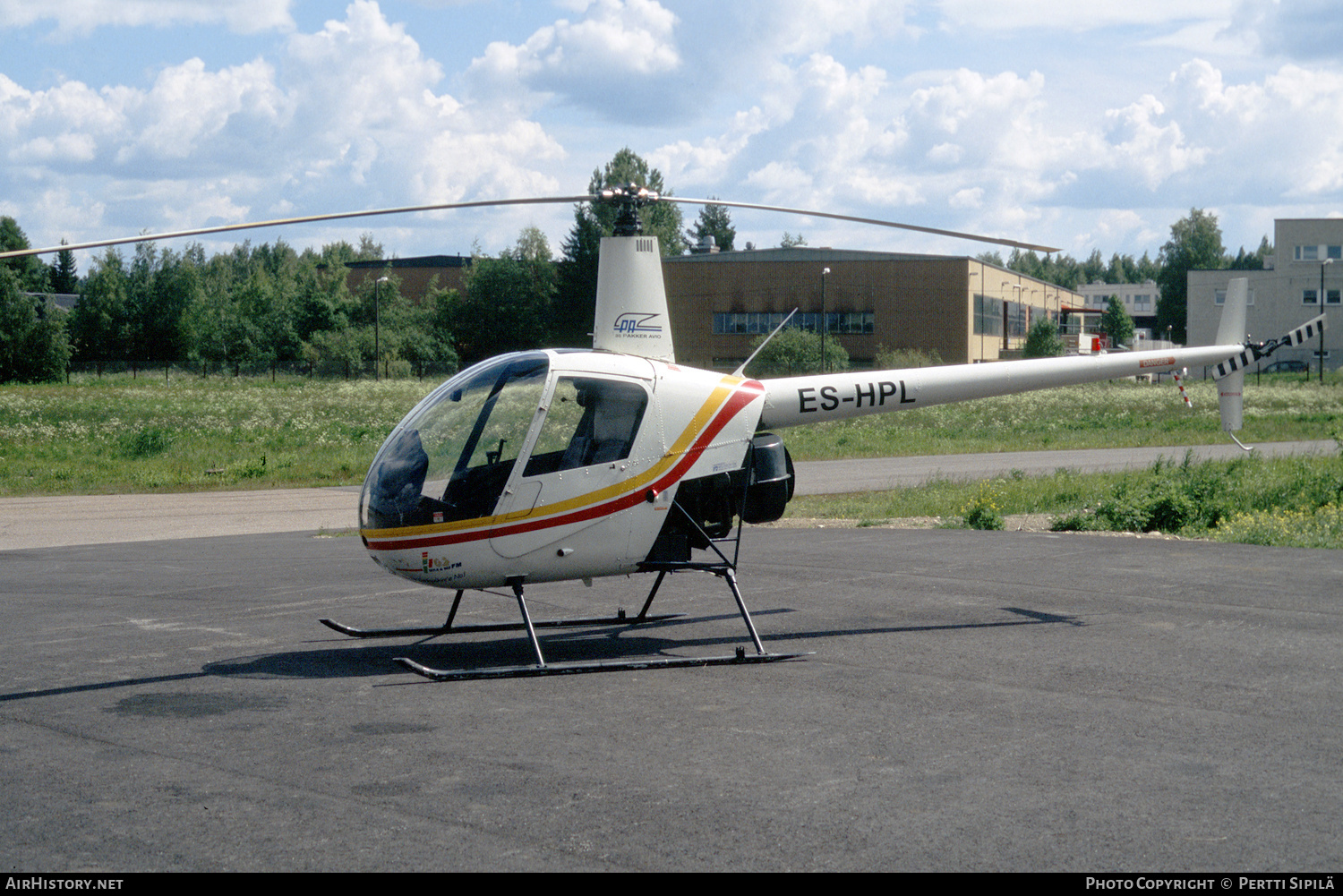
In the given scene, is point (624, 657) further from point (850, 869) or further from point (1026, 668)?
point (850, 869)

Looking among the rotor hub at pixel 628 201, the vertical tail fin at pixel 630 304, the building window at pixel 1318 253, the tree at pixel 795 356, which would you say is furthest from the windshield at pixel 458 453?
the building window at pixel 1318 253

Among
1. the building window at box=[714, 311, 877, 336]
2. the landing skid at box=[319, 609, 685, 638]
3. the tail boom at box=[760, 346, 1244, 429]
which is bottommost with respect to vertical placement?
the landing skid at box=[319, 609, 685, 638]

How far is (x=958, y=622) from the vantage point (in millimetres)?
9797

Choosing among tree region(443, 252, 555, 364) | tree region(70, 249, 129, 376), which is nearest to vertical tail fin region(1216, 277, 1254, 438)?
tree region(443, 252, 555, 364)

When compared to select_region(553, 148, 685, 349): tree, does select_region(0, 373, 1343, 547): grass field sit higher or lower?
lower

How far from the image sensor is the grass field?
17266mm

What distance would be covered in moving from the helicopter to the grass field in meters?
8.31

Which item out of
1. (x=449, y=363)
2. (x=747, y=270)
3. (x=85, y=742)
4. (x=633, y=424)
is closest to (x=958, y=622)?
(x=633, y=424)

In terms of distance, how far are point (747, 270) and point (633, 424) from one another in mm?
74892

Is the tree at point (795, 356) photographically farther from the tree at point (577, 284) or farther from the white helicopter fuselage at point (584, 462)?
the white helicopter fuselage at point (584, 462)


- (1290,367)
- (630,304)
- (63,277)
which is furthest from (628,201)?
(63,277)

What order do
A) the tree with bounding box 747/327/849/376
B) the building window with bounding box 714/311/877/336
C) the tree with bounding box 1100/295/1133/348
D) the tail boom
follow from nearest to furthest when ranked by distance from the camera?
the tail boom
the tree with bounding box 747/327/849/376
the building window with bounding box 714/311/877/336
the tree with bounding box 1100/295/1133/348

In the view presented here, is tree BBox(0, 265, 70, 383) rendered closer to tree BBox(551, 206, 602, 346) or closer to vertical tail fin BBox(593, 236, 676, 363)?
tree BBox(551, 206, 602, 346)

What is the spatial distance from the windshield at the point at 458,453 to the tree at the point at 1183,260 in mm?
125758
